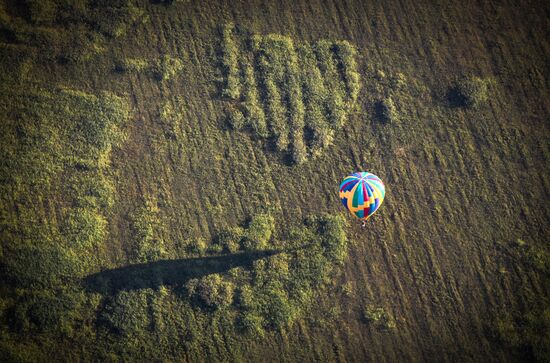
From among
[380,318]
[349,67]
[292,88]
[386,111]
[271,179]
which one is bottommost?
[380,318]

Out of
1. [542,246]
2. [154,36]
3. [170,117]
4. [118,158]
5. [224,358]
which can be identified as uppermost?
[154,36]

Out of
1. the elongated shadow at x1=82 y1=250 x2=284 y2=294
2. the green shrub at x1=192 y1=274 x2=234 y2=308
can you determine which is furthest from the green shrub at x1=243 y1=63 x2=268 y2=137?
the green shrub at x1=192 y1=274 x2=234 y2=308

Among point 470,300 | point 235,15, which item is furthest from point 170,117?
point 470,300

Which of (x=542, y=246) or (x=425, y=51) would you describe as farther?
(x=425, y=51)

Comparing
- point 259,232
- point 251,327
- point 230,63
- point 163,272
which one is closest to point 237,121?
point 230,63

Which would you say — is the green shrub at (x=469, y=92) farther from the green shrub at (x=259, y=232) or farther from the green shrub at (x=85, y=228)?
the green shrub at (x=85, y=228)

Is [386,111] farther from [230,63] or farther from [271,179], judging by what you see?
[230,63]

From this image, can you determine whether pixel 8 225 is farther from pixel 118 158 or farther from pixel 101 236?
pixel 118 158
